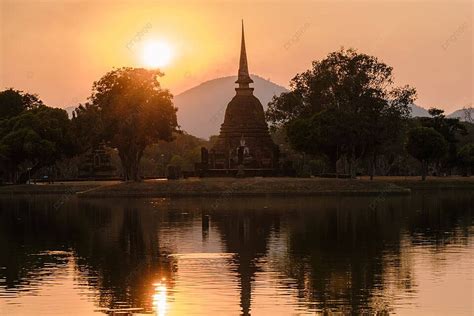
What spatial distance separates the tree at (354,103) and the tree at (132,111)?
55.7 ft

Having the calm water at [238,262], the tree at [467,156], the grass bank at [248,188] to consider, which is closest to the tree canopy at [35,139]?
the grass bank at [248,188]

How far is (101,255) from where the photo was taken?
163 ft

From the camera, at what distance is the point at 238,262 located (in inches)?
1790

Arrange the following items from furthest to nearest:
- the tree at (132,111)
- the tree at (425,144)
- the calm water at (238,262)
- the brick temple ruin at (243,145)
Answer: the tree at (425,144) → the brick temple ruin at (243,145) → the tree at (132,111) → the calm water at (238,262)

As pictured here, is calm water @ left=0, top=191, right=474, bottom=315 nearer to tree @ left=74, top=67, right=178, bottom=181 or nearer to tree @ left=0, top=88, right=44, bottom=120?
tree @ left=74, top=67, right=178, bottom=181

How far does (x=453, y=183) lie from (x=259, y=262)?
8754 centimetres

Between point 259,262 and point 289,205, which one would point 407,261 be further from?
point 289,205

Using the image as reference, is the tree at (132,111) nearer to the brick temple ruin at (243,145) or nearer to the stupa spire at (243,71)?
the brick temple ruin at (243,145)

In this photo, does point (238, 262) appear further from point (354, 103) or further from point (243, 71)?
point (243, 71)

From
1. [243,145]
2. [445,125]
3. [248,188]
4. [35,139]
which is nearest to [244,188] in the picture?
[248,188]

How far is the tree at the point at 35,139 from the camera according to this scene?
124 m

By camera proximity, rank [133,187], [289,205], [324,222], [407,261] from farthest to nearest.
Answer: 1. [133,187]
2. [289,205]
3. [324,222]
4. [407,261]

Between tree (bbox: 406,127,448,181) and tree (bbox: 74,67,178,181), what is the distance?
31077 millimetres

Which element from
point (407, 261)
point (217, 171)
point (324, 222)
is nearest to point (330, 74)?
point (217, 171)
